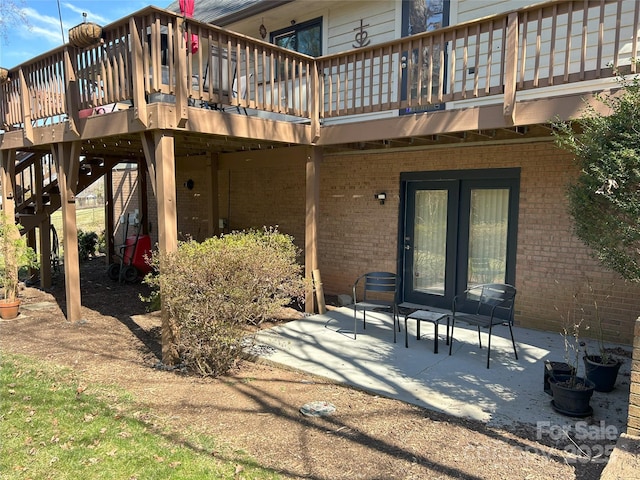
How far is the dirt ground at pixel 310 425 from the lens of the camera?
2936mm

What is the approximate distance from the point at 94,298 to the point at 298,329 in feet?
15.2

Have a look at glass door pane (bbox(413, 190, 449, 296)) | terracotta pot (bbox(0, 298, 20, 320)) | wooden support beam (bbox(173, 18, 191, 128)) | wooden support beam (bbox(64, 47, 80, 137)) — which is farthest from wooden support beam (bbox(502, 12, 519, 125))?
terracotta pot (bbox(0, 298, 20, 320))

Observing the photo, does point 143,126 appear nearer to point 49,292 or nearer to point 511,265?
point 511,265

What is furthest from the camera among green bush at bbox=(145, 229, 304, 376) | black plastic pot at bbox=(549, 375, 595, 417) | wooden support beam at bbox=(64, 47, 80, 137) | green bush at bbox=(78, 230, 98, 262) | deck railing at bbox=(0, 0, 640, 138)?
green bush at bbox=(78, 230, 98, 262)

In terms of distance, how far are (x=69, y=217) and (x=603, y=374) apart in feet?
23.9

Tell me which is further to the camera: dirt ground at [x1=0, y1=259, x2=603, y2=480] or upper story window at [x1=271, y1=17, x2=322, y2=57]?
upper story window at [x1=271, y1=17, x2=322, y2=57]

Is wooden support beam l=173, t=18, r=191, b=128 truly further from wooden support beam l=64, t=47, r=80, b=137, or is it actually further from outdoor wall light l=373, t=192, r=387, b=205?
outdoor wall light l=373, t=192, r=387, b=205

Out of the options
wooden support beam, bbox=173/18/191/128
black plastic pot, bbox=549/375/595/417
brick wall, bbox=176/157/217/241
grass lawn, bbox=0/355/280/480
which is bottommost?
grass lawn, bbox=0/355/280/480

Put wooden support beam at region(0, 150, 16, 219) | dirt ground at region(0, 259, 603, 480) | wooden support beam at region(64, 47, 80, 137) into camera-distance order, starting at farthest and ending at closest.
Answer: wooden support beam at region(0, 150, 16, 219) → wooden support beam at region(64, 47, 80, 137) → dirt ground at region(0, 259, 603, 480)

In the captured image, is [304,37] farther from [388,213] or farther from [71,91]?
[71,91]

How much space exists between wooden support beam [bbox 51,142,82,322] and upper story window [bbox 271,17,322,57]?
4836 mm

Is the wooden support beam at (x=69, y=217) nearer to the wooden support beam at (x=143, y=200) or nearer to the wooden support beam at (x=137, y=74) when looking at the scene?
the wooden support beam at (x=137, y=74)

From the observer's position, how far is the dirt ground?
2936 millimetres

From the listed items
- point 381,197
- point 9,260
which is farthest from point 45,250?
point 381,197
